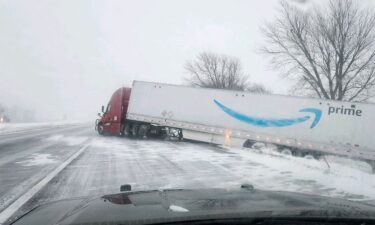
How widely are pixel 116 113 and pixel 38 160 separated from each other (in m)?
15.0

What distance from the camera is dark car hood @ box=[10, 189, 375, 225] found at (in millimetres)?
2549

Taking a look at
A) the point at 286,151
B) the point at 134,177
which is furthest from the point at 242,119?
the point at 134,177

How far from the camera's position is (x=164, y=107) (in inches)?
1030

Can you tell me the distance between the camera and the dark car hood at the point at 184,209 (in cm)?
255

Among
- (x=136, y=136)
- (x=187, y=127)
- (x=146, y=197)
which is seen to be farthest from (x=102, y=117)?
(x=146, y=197)

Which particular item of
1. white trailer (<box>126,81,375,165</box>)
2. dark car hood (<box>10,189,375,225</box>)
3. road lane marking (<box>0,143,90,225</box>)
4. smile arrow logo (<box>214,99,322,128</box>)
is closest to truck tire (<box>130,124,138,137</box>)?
white trailer (<box>126,81,375,165</box>)

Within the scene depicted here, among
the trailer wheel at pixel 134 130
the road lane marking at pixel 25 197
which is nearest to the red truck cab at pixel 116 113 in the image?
the trailer wheel at pixel 134 130

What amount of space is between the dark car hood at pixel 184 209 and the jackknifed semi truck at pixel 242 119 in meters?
17.1

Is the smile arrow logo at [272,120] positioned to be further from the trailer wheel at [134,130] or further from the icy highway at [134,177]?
the trailer wheel at [134,130]

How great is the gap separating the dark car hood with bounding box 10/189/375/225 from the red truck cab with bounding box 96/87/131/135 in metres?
25.1

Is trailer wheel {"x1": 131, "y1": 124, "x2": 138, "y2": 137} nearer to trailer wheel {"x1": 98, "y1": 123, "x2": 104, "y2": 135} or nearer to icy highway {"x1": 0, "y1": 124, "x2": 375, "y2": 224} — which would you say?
trailer wheel {"x1": 98, "y1": 123, "x2": 104, "y2": 135}

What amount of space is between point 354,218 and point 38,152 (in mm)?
14839

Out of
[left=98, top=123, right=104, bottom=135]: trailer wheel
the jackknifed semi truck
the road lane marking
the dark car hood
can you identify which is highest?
the jackknifed semi truck

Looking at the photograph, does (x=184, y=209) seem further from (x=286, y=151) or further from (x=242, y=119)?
(x=242, y=119)
